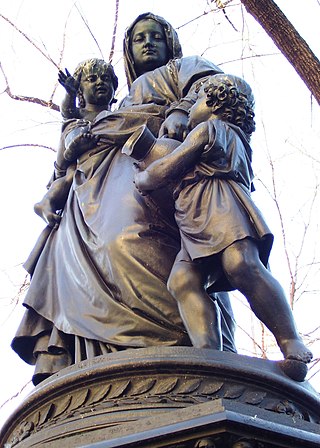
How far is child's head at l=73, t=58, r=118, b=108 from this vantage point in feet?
16.5

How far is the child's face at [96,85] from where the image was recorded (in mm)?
5035

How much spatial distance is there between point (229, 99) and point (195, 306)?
98 cm

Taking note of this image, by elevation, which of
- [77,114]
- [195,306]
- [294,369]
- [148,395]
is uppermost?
[77,114]

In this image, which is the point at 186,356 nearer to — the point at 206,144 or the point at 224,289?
the point at 224,289

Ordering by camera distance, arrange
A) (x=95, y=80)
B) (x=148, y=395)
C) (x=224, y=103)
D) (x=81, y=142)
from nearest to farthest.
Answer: (x=148, y=395) < (x=224, y=103) < (x=81, y=142) < (x=95, y=80)

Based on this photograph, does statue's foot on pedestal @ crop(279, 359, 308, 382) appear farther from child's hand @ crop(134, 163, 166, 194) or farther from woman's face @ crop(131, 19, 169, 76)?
woman's face @ crop(131, 19, 169, 76)

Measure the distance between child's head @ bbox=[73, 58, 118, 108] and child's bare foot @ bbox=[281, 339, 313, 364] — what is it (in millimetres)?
1927

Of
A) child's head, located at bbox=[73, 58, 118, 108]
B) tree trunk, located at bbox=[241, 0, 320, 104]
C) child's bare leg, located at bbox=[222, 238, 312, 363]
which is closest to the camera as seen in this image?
child's bare leg, located at bbox=[222, 238, 312, 363]

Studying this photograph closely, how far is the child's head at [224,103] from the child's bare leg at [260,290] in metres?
0.70

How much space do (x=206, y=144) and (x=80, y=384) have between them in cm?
114

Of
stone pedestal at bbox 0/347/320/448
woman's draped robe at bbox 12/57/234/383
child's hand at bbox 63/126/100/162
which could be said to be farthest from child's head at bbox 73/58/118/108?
stone pedestal at bbox 0/347/320/448

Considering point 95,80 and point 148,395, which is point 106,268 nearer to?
point 148,395

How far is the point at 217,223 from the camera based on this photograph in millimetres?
3861

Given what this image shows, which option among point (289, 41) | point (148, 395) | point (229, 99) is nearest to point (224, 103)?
point (229, 99)
